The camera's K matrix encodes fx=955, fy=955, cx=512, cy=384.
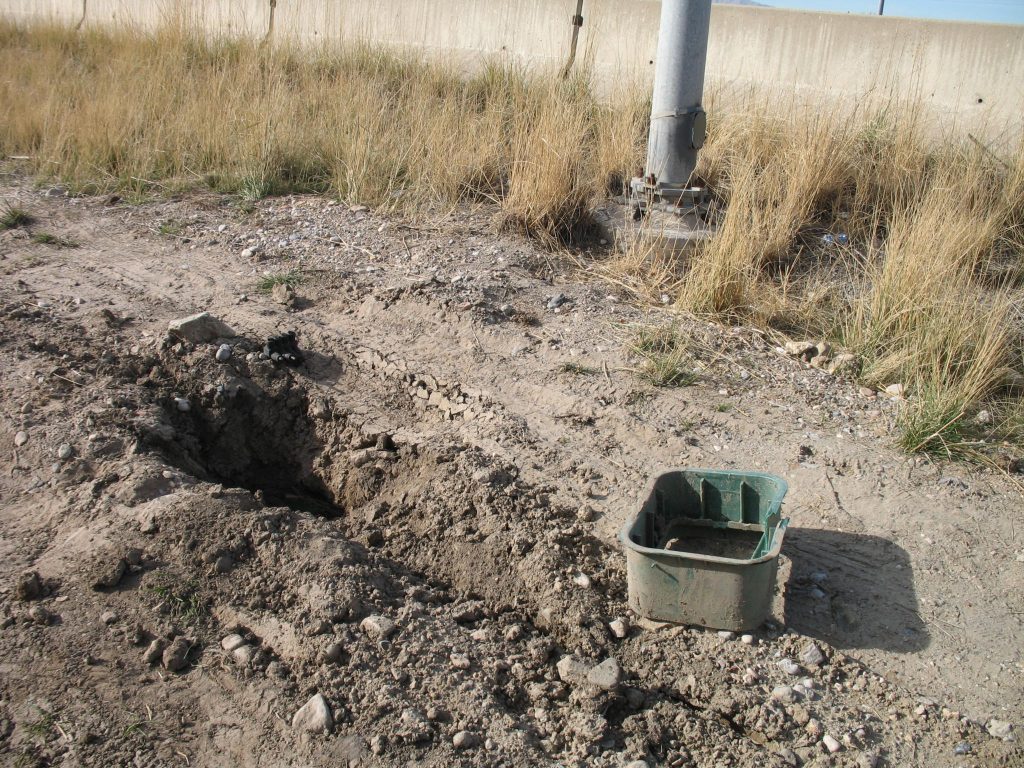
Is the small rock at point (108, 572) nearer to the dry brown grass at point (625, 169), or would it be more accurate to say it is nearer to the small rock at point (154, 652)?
the small rock at point (154, 652)

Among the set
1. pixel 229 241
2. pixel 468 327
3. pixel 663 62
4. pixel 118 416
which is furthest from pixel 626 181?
pixel 118 416

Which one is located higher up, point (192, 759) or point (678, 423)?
point (678, 423)

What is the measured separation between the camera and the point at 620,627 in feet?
9.69

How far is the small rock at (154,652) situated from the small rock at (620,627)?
133 centimetres

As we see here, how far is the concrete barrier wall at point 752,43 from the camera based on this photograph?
6.57 metres

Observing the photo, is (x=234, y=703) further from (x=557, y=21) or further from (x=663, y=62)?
(x=557, y=21)

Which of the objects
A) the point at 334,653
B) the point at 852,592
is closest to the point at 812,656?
the point at 852,592

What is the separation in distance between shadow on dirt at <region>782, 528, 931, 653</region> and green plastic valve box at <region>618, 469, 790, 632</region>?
7.0 inches

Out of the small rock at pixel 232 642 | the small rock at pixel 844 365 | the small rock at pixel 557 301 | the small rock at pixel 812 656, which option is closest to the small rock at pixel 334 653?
the small rock at pixel 232 642

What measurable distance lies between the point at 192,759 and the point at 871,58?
6.52 m

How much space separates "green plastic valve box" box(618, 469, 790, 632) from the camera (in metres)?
2.80

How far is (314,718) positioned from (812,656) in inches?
57.4

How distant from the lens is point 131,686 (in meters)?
2.64

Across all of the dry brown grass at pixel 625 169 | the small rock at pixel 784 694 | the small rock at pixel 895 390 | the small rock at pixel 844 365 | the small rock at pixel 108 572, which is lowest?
the small rock at pixel 784 694
